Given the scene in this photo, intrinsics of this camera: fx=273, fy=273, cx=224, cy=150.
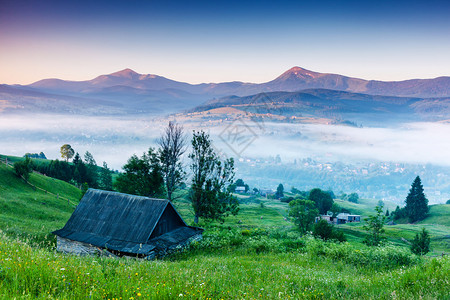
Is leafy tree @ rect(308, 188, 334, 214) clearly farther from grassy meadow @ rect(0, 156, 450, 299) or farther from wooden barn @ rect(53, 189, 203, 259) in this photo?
grassy meadow @ rect(0, 156, 450, 299)

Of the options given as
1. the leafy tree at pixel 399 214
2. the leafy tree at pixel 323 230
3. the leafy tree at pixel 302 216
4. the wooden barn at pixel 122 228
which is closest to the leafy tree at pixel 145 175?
the wooden barn at pixel 122 228

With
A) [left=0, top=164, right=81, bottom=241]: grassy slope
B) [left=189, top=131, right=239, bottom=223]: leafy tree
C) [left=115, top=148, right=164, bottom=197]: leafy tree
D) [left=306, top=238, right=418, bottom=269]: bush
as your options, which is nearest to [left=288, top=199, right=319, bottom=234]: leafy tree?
[left=189, top=131, right=239, bottom=223]: leafy tree

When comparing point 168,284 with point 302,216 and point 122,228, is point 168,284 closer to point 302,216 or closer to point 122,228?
point 122,228

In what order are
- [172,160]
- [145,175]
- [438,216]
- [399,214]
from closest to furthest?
[172,160]
[145,175]
[438,216]
[399,214]

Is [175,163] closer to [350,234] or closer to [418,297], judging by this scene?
[418,297]

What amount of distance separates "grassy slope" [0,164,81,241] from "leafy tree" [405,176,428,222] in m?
119

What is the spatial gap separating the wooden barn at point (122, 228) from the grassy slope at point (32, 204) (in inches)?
157

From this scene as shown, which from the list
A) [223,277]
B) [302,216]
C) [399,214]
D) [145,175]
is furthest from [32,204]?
[399,214]

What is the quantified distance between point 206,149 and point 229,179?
5.47 metres

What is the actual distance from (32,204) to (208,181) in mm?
29249

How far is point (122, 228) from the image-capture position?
23312 mm

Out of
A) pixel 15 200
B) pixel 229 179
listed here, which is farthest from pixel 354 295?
pixel 15 200

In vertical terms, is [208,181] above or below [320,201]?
above

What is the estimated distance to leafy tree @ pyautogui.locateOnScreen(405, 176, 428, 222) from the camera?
4249 inches
